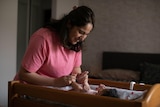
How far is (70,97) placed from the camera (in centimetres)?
113

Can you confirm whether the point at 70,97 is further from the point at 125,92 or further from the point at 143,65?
the point at 143,65

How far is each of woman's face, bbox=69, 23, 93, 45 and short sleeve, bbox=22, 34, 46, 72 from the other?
168 millimetres

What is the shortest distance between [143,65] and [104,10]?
123cm

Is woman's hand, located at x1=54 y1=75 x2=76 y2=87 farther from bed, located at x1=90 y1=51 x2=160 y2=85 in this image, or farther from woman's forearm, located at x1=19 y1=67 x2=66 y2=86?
bed, located at x1=90 y1=51 x2=160 y2=85

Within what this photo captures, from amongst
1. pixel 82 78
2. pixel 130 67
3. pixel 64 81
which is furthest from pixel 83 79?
pixel 130 67

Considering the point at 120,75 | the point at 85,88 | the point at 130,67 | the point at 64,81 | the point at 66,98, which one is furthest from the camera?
the point at 130,67

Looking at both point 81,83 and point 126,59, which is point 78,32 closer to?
point 81,83

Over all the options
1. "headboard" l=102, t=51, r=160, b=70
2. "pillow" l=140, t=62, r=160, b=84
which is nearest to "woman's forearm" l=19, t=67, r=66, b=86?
"pillow" l=140, t=62, r=160, b=84

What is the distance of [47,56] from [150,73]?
8.03 feet

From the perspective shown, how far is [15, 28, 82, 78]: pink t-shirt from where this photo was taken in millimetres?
1296

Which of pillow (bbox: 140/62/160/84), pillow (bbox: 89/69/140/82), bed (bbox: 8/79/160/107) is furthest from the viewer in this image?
pillow (bbox: 89/69/140/82)

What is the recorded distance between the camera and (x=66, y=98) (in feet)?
3.77

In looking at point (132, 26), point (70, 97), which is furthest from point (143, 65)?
point (70, 97)

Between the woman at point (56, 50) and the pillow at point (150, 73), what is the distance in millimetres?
2191
